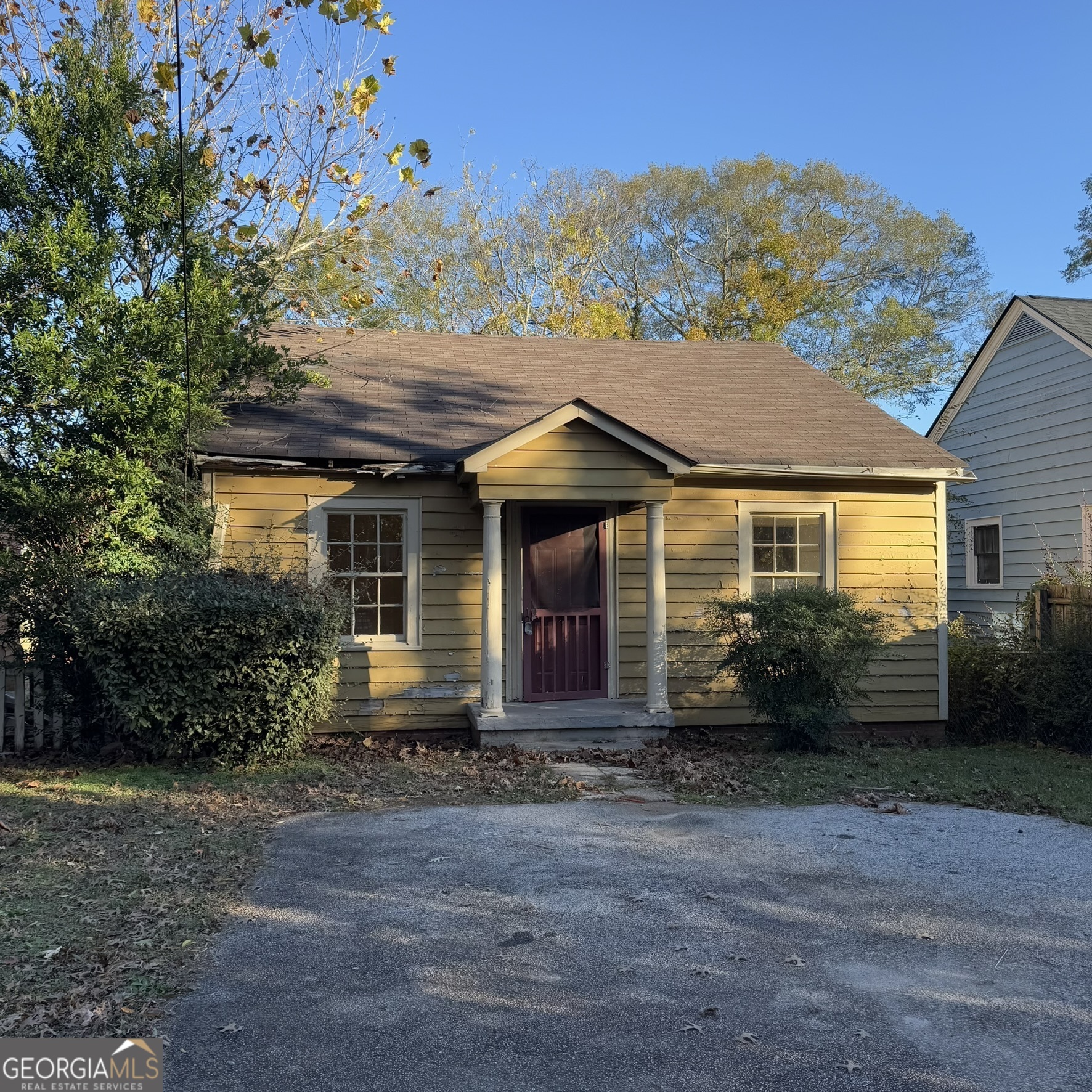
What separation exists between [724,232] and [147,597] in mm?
23389

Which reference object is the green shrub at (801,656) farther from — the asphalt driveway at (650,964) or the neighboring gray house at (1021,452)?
the neighboring gray house at (1021,452)

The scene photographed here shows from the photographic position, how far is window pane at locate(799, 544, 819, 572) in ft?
36.2

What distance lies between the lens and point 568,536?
10812 millimetres

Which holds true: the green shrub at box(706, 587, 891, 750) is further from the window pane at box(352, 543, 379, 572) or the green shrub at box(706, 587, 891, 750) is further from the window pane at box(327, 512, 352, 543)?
the window pane at box(327, 512, 352, 543)

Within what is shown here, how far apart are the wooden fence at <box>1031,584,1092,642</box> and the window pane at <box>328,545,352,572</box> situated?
764 centimetres

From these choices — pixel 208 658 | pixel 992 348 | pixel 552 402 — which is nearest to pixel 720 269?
pixel 992 348

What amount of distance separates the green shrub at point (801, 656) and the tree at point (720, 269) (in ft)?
55.1

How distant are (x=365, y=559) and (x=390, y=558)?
26 cm

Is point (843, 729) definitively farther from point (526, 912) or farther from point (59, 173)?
point (59, 173)

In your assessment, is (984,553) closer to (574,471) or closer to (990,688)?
(990,688)

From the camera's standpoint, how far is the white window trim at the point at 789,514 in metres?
10.8

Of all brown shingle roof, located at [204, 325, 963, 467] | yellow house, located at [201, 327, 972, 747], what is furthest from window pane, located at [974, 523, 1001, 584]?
yellow house, located at [201, 327, 972, 747]

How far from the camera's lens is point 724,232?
90.4 feet

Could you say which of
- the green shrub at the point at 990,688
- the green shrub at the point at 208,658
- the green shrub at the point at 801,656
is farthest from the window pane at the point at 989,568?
the green shrub at the point at 208,658
